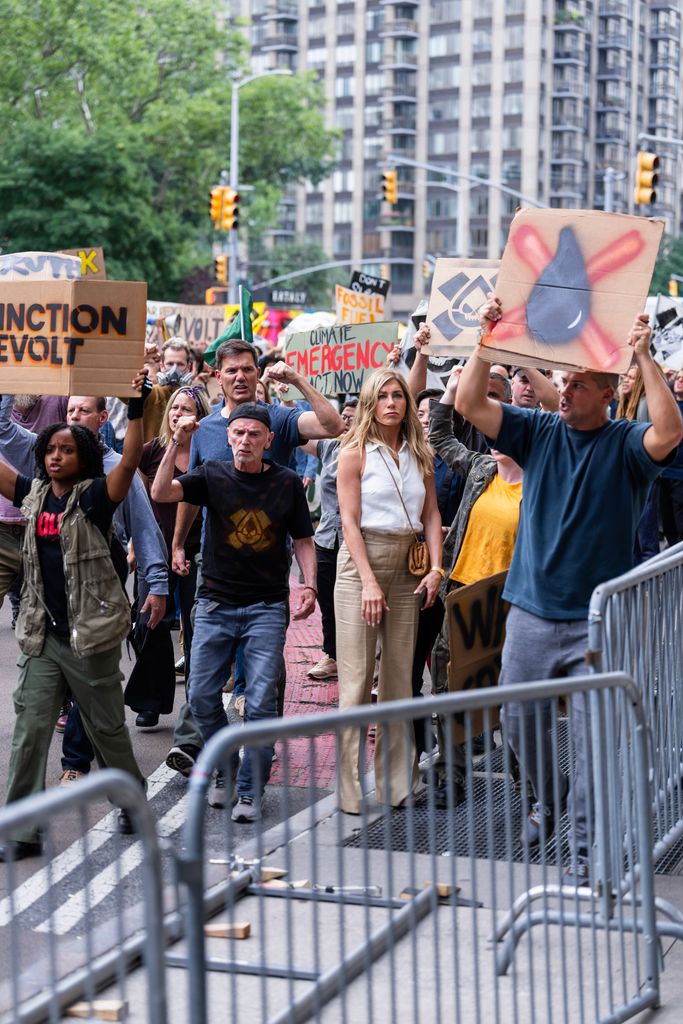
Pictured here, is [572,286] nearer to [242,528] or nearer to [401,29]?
[242,528]

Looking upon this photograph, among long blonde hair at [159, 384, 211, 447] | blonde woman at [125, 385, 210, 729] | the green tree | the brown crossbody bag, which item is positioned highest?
the green tree

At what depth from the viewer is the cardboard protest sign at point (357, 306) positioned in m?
16.6

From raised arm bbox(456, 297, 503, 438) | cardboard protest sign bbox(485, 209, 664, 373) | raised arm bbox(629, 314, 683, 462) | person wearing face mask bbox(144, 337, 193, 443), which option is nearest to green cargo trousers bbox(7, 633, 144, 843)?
raised arm bbox(456, 297, 503, 438)

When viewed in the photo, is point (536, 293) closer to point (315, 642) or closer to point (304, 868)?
point (304, 868)

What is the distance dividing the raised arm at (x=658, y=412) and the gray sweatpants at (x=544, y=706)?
2.10ft

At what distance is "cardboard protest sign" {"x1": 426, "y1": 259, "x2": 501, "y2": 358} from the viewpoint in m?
8.83

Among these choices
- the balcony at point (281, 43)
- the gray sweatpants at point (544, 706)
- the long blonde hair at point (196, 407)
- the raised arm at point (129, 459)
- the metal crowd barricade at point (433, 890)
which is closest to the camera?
the metal crowd barricade at point (433, 890)

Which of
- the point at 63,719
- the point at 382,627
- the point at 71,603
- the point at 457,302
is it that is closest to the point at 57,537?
the point at 71,603

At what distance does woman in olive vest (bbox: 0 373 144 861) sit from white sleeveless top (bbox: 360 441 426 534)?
1.09 m

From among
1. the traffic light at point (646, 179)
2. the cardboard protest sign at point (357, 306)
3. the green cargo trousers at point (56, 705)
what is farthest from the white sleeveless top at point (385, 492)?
the traffic light at point (646, 179)

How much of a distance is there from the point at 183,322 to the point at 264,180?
4841 cm

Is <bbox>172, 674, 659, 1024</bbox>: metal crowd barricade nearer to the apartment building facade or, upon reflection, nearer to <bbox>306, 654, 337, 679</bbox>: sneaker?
<bbox>306, 654, 337, 679</bbox>: sneaker

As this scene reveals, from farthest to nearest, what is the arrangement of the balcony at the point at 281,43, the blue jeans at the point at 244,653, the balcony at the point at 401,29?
the balcony at the point at 281,43
the balcony at the point at 401,29
the blue jeans at the point at 244,653

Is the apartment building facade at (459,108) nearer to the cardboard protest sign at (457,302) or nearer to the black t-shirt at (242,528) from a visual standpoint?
the cardboard protest sign at (457,302)
